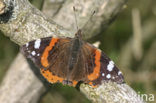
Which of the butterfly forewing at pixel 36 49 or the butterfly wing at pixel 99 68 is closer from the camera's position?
the butterfly wing at pixel 99 68

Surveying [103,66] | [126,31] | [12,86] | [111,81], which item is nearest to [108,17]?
[103,66]

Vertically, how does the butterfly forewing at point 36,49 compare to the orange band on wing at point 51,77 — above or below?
above

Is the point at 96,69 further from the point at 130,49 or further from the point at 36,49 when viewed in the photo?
the point at 130,49

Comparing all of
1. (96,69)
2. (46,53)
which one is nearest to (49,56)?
(46,53)

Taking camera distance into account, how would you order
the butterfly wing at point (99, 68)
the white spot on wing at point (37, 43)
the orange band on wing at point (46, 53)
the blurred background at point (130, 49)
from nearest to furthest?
the butterfly wing at point (99, 68) → the white spot on wing at point (37, 43) → the orange band on wing at point (46, 53) → the blurred background at point (130, 49)

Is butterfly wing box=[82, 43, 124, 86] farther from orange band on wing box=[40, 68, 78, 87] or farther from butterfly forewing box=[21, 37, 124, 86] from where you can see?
orange band on wing box=[40, 68, 78, 87]

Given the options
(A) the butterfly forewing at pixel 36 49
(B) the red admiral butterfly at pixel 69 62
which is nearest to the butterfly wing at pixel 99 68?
(B) the red admiral butterfly at pixel 69 62

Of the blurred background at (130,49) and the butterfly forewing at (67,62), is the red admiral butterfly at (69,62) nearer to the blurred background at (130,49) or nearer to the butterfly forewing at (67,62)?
the butterfly forewing at (67,62)

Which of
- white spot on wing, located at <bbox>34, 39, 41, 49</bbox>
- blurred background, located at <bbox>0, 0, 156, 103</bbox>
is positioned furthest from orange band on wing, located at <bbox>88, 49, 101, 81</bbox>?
blurred background, located at <bbox>0, 0, 156, 103</bbox>
